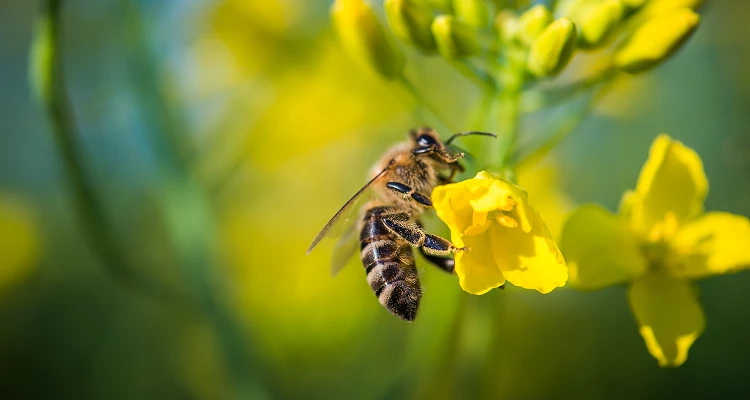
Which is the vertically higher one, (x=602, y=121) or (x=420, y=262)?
(x=420, y=262)

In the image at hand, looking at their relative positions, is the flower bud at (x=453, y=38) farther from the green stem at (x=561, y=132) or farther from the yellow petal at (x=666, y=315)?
the yellow petal at (x=666, y=315)

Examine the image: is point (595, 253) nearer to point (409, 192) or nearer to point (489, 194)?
point (489, 194)

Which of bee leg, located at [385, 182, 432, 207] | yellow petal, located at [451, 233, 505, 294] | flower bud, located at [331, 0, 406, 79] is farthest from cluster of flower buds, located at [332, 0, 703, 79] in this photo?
yellow petal, located at [451, 233, 505, 294]

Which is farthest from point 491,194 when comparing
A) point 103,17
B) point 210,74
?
point 103,17

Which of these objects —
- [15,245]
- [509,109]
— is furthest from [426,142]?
[15,245]

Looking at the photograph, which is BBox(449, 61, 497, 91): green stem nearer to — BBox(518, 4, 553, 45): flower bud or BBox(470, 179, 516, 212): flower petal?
BBox(518, 4, 553, 45): flower bud

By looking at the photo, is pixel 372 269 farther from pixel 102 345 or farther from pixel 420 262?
pixel 102 345
